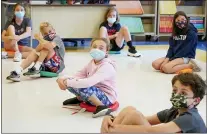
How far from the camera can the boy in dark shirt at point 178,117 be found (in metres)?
1.43

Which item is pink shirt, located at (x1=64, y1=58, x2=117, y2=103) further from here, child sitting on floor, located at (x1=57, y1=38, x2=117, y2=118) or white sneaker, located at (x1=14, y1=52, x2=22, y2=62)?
white sneaker, located at (x1=14, y1=52, x2=22, y2=62)

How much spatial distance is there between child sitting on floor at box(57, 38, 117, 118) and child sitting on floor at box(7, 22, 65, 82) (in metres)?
0.96

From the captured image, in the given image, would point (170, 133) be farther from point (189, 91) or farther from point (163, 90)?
point (163, 90)

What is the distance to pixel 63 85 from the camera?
2.30m

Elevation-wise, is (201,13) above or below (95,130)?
above

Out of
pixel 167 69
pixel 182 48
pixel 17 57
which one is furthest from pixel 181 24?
pixel 17 57

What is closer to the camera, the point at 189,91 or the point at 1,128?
the point at 189,91

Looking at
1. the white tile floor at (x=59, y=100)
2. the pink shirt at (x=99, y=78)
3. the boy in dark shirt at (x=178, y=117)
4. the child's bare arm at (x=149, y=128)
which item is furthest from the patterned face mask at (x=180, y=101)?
the pink shirt at (x=99, y=78)

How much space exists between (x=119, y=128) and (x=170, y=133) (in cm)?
25

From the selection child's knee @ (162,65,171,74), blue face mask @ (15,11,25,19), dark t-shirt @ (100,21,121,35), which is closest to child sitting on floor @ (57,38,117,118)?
child's knee @ (162,65,171,74)

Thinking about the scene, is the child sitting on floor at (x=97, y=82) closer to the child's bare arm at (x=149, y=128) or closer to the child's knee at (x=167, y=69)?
the child's bare arm at (x=149, y=128)

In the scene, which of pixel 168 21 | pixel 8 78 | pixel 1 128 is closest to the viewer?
pixel 1 128

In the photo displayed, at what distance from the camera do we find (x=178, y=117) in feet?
4.78

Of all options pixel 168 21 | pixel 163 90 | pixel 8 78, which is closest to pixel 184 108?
pixel 163 90
